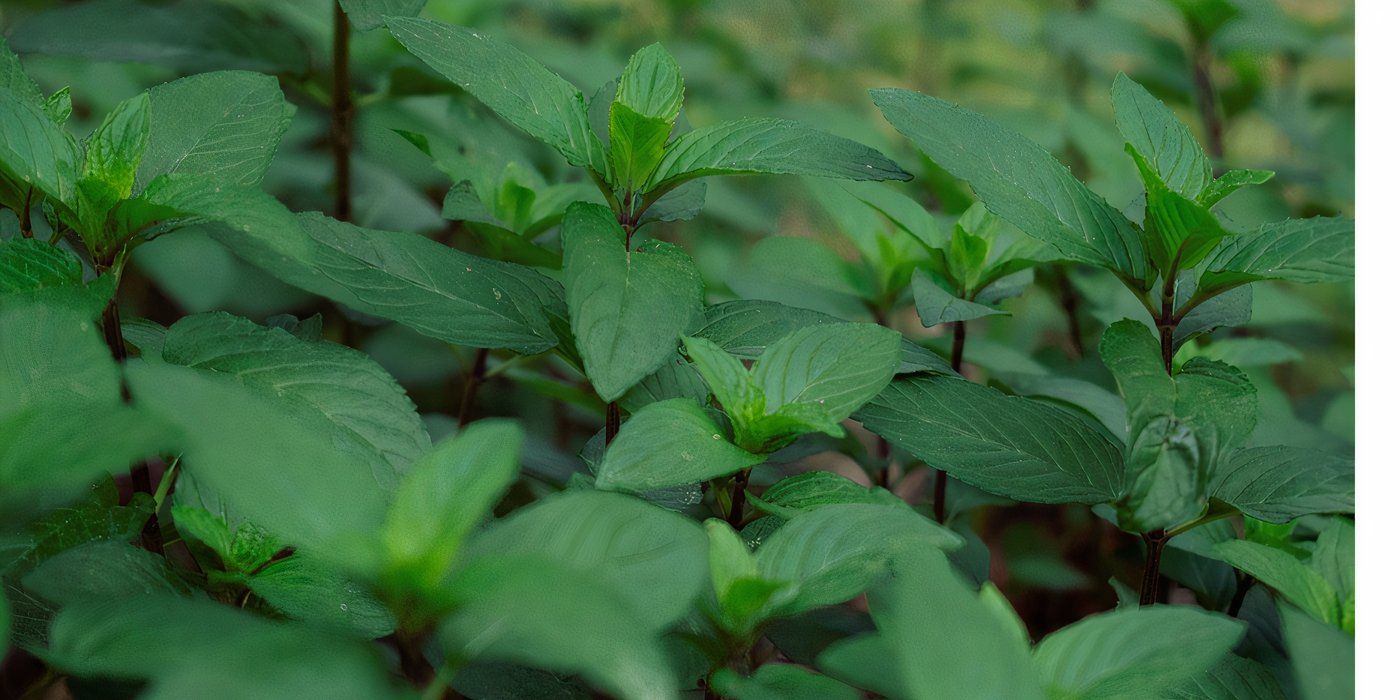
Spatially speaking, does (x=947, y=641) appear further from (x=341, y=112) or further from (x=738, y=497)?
Result: (x=341, y=112)

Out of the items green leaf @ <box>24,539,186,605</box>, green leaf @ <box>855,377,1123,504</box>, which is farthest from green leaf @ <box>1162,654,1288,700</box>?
green leaf @ <box>24,539,186,605</box>

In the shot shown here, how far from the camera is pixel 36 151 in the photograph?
0.61 metres

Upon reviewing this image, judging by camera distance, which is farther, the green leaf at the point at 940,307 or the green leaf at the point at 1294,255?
the green leaf at the point at 940,307

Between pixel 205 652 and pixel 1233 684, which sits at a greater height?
pixel 205 652

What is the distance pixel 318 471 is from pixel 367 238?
1.05 ft

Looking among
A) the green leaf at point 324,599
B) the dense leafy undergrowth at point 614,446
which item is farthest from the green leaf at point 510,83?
the green leaf at point 324,599

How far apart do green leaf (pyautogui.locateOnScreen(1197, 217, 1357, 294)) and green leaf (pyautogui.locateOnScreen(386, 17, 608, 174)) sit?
437 millimetres

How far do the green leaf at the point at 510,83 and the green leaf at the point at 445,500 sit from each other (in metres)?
0.26

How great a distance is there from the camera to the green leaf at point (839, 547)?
0.55m

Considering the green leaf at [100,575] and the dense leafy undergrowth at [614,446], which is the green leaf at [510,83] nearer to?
the dense leafy undergrowth at [614,446]

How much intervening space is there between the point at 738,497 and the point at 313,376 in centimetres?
30

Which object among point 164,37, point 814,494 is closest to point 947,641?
point 814,494

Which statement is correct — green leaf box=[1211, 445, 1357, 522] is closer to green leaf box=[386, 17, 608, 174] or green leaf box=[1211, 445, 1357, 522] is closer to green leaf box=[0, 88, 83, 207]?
green leaf box=[386, 17, 608, 174]

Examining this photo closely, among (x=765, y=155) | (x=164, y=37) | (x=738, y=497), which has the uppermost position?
(x=164, y=37)
